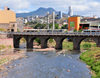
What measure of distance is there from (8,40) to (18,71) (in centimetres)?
4691

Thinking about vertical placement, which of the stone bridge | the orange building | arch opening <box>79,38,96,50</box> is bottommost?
arch opening <box>79,38,96,50</box>

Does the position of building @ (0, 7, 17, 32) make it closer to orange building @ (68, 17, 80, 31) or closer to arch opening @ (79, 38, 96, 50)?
orange building @ (68, 17, 80, 31)

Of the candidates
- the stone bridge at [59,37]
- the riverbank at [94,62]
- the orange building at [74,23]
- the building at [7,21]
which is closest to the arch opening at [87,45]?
the stone bridge at [59,37]

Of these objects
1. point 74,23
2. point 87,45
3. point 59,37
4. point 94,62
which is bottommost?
point 87,45

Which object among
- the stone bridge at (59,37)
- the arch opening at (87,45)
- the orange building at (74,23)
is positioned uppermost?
the orange building at (74,23)

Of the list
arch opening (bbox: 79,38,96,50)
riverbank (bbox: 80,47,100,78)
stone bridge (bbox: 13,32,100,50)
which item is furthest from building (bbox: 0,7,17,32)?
riverbank (bbox: 80,47,100,78)

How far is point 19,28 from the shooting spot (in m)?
131

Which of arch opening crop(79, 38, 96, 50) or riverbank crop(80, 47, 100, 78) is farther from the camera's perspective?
arch opening crop(79, 38, 96, 50)

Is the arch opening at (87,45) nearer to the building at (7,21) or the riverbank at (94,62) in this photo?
the riverbank at (94,62)

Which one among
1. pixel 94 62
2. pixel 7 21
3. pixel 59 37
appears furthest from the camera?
pixel 7 21

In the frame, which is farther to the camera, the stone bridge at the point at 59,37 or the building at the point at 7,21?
the building at the point at 7,21

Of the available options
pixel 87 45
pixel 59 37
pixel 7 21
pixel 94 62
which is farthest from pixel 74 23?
pixel 94 62

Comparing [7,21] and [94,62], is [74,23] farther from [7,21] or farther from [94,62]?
[94,62]

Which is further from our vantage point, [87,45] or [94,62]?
[87,45]
